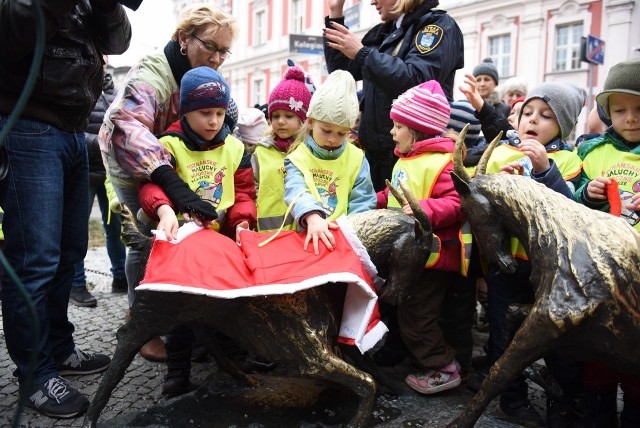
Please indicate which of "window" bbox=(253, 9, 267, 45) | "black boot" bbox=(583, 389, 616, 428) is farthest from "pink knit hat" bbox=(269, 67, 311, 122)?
"window" bbox=(253, 9, 267, 45)

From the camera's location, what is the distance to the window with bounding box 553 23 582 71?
18.4m

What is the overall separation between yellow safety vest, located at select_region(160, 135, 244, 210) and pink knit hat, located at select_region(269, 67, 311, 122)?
0.51m

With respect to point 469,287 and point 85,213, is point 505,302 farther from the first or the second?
point 85,213

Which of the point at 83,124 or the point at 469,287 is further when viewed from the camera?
the point at 469,287

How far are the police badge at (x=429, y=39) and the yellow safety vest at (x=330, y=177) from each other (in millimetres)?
854

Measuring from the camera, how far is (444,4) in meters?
21.5

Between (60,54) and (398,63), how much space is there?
1769 millimetres

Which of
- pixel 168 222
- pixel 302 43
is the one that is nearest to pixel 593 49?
pixel 302 43

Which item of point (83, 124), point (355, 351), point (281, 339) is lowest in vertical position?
point (355, 351)

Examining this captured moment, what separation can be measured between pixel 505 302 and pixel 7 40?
8.63ft

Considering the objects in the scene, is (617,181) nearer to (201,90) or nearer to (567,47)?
(201,90)

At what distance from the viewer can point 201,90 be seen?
2.62 m

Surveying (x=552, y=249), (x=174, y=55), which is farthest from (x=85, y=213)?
(x=552, y=249)

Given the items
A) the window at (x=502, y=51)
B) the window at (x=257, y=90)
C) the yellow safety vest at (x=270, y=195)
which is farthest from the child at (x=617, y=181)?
Result: the window at (x=257, y=90)
